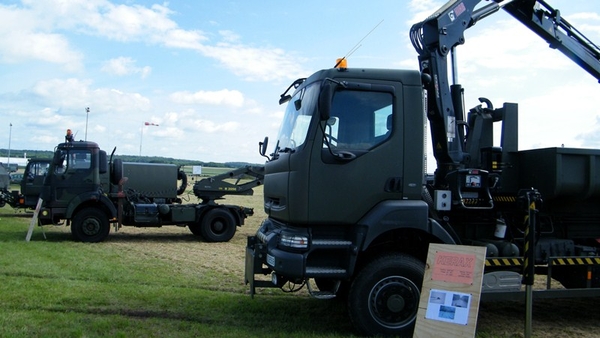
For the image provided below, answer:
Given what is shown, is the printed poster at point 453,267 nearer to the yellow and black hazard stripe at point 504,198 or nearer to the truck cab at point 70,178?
the yellow and black hazard stripe at point 504,198

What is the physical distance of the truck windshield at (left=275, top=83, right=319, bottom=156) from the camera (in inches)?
249

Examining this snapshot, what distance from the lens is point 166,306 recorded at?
7.55 m

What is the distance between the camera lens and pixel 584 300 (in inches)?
353

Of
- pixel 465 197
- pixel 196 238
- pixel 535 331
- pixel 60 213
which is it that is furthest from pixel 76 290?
pixel 196 238

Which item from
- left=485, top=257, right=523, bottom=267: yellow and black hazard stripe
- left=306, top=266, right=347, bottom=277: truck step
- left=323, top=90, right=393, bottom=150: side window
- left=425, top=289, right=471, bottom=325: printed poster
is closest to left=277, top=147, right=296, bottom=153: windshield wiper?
left=323, top=90, right=393, bottom=150: side window

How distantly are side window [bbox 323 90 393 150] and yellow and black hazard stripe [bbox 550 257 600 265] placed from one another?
2.78 metres

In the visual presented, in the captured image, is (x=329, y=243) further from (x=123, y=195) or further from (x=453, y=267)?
(x=123, y=195)

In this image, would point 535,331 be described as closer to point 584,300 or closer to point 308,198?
point 584,300

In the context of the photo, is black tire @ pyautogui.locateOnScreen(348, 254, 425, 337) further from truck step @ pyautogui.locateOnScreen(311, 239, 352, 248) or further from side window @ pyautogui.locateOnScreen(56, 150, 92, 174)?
side window @ pyautogui.locateOnScreen(56, 150, 92, 174)

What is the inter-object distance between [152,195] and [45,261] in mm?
6238

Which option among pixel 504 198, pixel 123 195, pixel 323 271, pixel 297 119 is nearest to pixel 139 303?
pixel 323 271

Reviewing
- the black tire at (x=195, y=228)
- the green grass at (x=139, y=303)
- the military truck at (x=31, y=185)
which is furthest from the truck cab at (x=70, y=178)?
the military truck at (x=31, y=185)

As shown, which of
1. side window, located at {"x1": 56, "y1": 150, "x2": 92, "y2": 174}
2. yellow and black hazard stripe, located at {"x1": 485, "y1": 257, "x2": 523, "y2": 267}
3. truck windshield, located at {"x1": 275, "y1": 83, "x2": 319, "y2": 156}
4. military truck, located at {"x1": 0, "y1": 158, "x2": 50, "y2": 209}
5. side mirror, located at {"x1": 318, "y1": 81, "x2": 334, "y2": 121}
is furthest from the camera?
military truck, located at {"x1": 0, "y1": 158, "x2": 50, "y2": 209}

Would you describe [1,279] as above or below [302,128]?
below
